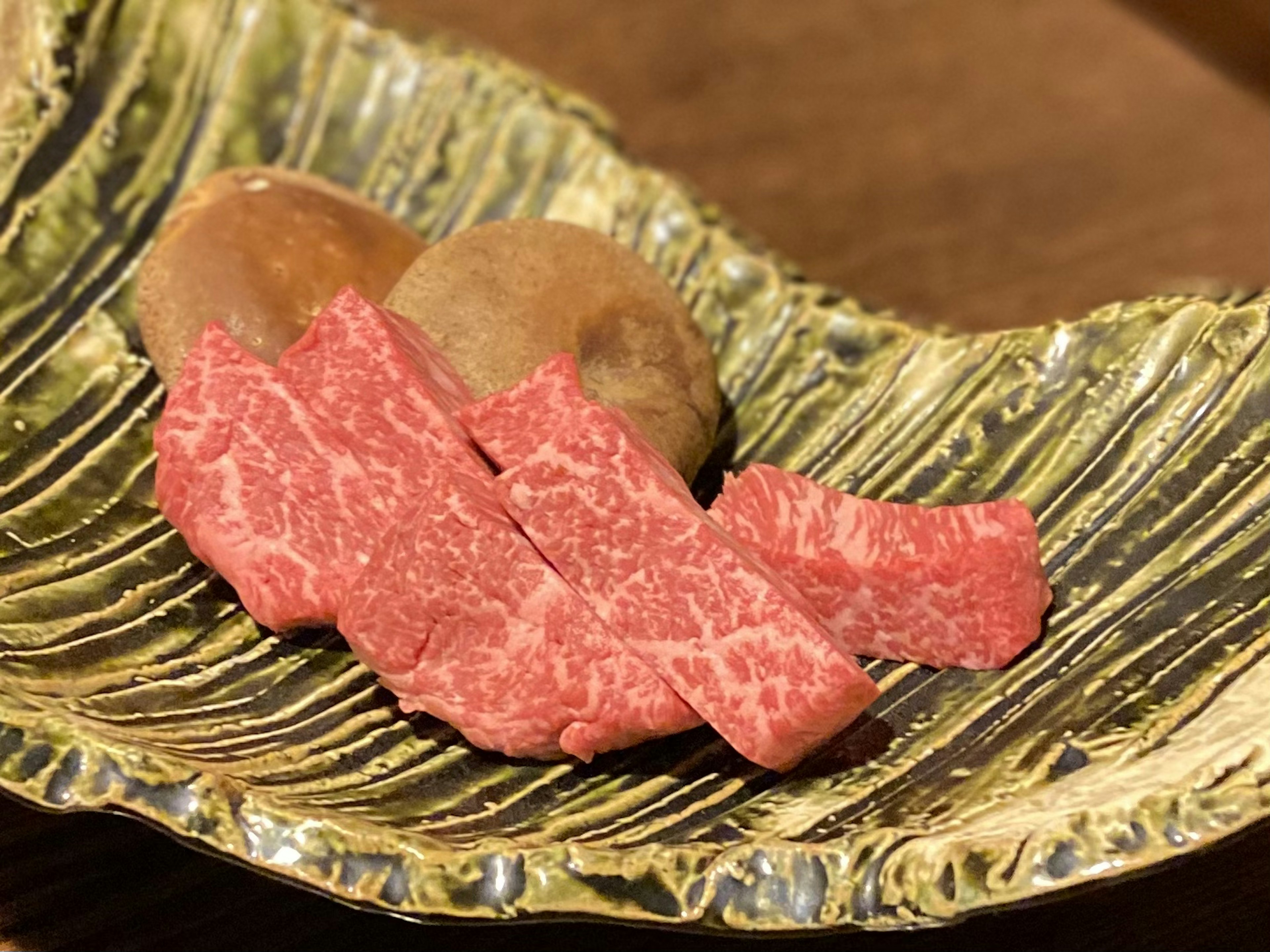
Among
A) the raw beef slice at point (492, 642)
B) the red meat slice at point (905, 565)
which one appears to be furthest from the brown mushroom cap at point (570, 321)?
the raw beef slice at point (492, 642)

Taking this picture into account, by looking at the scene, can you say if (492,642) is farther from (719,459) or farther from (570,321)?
(719,459)

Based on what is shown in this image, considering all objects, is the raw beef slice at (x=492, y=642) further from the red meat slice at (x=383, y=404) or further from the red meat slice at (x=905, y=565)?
the red meat slice at (x=905, y=565)

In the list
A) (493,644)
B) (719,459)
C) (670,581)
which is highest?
(719,459)

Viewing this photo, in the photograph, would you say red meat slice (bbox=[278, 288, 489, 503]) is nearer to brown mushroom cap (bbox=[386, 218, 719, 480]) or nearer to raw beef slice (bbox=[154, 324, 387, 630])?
raw beef slice (bbox=[154, 324, 387, 630])

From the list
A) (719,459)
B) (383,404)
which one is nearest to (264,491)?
(383,404)

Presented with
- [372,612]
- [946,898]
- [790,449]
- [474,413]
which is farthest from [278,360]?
[946,898]

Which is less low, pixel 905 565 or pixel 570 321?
pixel 570 321

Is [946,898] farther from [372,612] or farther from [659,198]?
[659,198]
